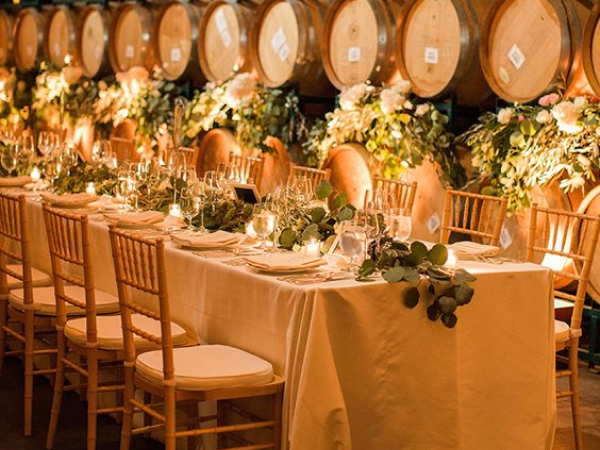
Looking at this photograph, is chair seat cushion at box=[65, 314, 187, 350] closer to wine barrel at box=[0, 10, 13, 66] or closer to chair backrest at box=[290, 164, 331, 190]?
chair backrest at box=[290, 164, 331, 190]

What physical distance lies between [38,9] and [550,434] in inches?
320

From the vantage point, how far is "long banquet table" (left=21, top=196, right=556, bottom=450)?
3098mm

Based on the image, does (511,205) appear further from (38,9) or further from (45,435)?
(38,9)

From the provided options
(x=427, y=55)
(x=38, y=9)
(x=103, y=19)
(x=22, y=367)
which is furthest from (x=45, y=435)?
(x=38, y=9)

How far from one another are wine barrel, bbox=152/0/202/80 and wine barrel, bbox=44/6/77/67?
1573mm

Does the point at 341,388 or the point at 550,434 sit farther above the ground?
the point at 341,388

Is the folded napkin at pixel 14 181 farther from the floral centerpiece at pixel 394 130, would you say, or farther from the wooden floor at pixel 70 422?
the floral centerpiece at pixel 394 130

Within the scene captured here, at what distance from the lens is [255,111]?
6.92 metres

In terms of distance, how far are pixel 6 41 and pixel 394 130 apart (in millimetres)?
6172

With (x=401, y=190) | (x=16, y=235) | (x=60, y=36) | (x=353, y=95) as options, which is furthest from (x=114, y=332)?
(x=60, y=36)

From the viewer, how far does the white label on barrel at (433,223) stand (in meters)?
5.80

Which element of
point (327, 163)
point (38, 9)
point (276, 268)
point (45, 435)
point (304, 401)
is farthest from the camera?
point (38, 9)

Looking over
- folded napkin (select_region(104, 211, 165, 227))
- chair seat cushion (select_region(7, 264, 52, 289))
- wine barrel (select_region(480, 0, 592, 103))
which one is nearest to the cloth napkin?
folded napkin (select_region(104, 211, 165, 227))

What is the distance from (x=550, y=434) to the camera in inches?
141
